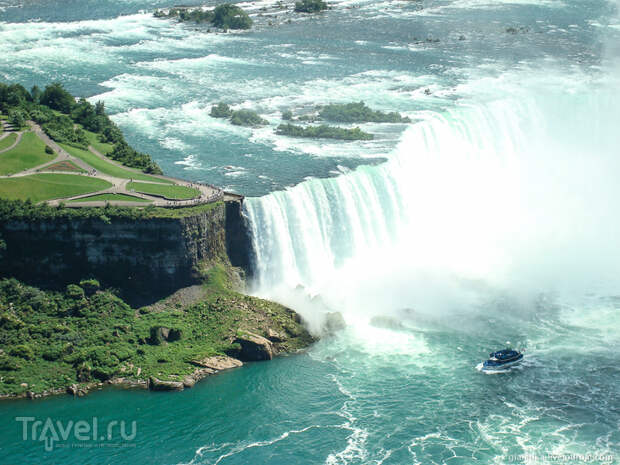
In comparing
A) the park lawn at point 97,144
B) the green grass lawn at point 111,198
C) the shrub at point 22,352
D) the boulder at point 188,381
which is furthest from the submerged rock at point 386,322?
the park lawn at point 97,144

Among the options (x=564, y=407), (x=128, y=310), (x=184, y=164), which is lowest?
(x=564, y=407)

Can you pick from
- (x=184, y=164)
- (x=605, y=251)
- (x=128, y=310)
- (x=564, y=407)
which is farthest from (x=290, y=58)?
(x=564, y=407)

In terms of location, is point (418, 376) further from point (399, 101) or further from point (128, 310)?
point (399, 101)

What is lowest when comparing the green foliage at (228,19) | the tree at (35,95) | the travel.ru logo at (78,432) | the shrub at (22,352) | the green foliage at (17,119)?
the travel.ru logo at (78,432)

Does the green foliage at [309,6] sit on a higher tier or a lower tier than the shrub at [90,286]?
higher

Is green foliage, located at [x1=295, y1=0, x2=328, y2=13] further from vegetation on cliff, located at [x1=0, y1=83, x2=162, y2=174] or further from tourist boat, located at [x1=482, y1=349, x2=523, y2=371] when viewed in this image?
tourist boat, located at [x1=482, y1=349, x2=523, y2=371]

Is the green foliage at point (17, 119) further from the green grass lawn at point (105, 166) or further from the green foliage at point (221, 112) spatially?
the green foliage at point (221, 112)

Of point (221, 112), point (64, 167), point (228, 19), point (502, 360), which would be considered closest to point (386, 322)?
point (502, 360)

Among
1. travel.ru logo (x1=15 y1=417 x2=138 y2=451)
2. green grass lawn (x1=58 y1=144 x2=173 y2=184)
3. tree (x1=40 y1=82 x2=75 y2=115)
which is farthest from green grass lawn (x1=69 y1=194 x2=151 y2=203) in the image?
tree (x1=40 y1=82 x2=75 y2=115)
